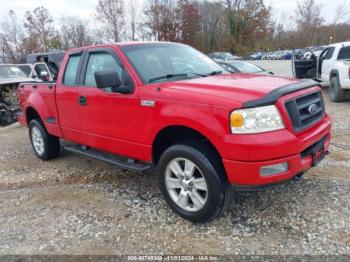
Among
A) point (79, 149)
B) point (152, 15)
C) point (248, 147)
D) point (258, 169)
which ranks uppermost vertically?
point (152, 15)

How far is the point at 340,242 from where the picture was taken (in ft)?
10.1

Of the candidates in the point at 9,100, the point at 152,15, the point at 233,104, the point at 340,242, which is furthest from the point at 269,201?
the point at 152,15

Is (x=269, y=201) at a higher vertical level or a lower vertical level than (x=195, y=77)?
lower

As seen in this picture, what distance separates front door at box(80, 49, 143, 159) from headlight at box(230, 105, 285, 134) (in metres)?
1.24

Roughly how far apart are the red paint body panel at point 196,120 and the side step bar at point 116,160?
0.32ft

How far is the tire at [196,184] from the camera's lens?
322 centimetres

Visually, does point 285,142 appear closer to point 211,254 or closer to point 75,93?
point 211,254

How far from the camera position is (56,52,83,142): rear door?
4.77 metres

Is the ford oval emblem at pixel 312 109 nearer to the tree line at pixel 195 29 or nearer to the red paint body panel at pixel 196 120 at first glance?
the red paint body panel at pixel 196 120

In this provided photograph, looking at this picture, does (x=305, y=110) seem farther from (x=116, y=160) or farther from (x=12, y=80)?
(x=12, y=80)

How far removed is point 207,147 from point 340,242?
4.86 ft

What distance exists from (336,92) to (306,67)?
97.2 inches

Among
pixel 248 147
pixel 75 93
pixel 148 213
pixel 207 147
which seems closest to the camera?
pixel 248 147

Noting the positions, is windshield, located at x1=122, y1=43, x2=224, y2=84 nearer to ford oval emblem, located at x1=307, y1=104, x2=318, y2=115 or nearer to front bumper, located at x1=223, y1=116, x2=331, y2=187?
ford oval emblem, located at x1=307, y1=104, x2=318, y2=115
